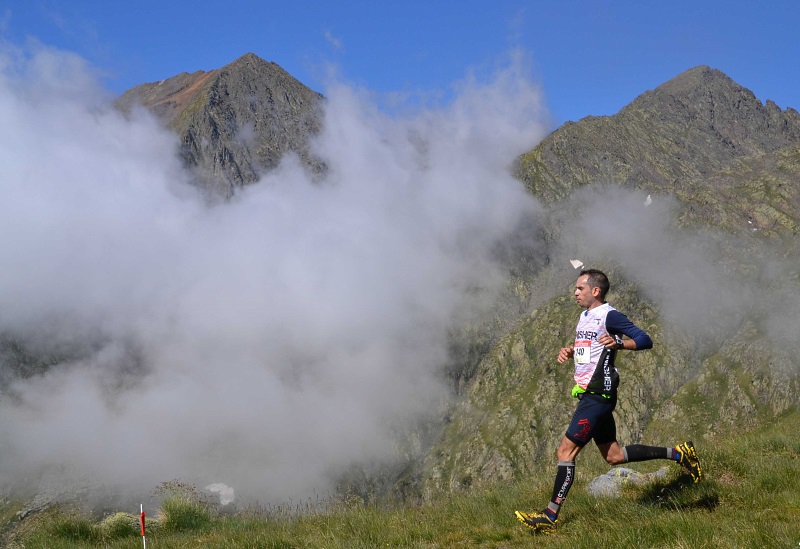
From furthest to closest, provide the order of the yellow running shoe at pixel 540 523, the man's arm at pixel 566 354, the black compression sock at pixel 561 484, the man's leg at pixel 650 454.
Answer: the man's arm at pixel 566 354 < the man's leg at pixel 650 454 < the black compression sock at pixel 561 484 < the yellow running shoe at pixel 540 523

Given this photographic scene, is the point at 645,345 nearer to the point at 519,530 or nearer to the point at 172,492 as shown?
the point at 519,530

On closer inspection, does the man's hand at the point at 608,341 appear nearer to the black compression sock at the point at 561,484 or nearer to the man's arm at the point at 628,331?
the man's arm at the point at 628,331

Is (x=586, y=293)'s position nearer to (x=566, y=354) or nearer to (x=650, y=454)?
(x=566, y=354)

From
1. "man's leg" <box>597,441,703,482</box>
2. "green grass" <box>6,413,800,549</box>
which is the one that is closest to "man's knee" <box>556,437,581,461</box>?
"man's leg" <box>597,441,703,482</box>

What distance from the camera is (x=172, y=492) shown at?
11.9m

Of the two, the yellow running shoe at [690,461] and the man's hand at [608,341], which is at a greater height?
the man's hand at [608,341]

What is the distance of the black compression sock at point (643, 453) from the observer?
25.7ft

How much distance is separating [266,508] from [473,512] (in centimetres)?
567

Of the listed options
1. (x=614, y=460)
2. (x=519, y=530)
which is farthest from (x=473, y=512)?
(x=614, y=460)

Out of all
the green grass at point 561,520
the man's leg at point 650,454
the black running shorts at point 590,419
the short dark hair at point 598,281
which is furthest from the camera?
the man's leg at point 650,454

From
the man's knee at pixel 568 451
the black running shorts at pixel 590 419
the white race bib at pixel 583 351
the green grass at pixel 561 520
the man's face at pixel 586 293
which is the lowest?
the green grass at pixel 561 520

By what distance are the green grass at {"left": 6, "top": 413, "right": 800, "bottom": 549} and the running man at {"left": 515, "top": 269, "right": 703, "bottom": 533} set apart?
1.70 ft

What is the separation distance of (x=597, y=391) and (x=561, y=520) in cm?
190

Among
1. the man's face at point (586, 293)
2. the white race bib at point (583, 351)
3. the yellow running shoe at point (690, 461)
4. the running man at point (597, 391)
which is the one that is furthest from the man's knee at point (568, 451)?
the man's face at point (586, 293)
